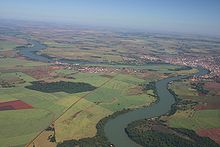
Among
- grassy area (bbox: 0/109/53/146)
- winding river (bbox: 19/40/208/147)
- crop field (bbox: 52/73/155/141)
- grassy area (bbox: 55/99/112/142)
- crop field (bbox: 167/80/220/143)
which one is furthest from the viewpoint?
crop field (bbox: 167/80/220/143)

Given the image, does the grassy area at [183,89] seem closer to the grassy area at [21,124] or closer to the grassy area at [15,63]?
the grassy area at [21,124]

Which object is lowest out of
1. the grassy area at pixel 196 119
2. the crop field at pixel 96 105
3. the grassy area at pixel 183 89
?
the crop field at pixel 96 105

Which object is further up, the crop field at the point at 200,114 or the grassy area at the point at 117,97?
the crop field at the point at 200,114

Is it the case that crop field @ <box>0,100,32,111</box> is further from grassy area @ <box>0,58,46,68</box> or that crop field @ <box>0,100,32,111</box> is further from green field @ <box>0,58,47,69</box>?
grassy area @ <box>0,58,46,68</box>

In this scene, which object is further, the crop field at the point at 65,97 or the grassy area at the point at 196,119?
the grassy area at the point at 196,119

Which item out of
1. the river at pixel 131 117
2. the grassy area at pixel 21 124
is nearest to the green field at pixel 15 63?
the river at pixel 131 117

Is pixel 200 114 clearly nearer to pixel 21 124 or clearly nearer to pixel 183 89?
pixel 183 89

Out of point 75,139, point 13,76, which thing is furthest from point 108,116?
point 13,76

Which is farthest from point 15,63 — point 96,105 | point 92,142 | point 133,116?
point 92,142

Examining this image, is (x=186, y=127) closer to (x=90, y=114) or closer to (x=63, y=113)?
(x=90, y=114)

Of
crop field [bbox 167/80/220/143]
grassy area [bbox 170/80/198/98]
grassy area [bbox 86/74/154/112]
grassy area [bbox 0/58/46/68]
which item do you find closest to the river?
grassy area [bbox 170/80/198/98]

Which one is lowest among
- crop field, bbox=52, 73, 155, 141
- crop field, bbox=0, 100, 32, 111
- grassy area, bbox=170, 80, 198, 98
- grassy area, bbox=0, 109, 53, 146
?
crop field, bbox=0, 100, 32, 111
